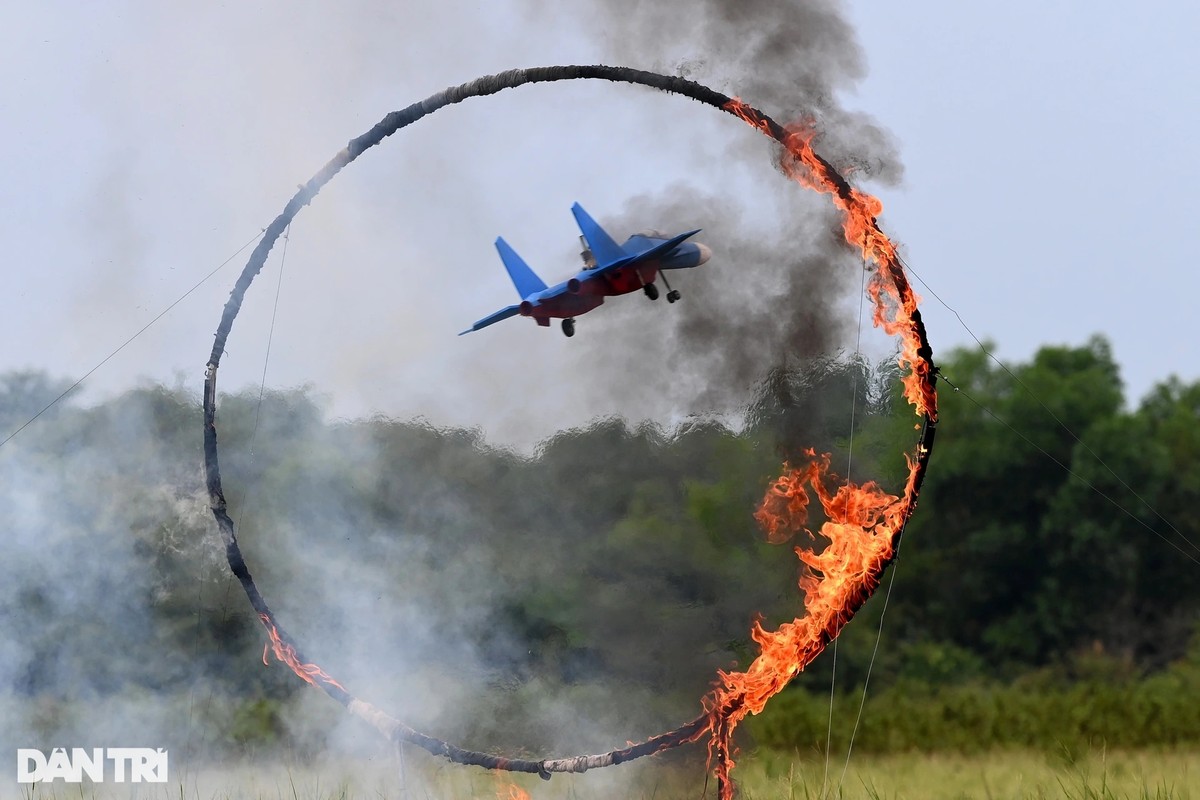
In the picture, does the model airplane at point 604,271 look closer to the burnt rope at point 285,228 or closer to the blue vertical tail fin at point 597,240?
the blue vertical tail fin at point 597,240

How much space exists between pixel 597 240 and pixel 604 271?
0.40 metres

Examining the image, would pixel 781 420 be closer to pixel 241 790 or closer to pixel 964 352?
pixel 241 790

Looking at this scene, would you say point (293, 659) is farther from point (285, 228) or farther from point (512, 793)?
point (285, 228)

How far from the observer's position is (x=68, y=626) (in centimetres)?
2675

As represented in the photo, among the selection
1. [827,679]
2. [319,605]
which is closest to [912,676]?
[827,679]

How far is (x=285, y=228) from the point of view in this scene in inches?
804

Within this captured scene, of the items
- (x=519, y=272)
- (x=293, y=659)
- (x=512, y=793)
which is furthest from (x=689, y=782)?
(x=519, y=272)

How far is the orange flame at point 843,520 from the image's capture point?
17.4 metres

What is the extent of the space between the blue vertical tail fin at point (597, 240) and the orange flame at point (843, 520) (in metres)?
2.22

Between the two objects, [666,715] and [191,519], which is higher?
[191,519]

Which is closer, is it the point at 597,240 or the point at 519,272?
the point at 597,240

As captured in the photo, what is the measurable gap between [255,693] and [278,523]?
133 inches

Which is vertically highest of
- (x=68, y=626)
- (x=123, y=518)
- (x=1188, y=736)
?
(x=123, y=518)

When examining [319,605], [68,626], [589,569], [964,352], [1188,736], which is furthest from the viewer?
[964,352]
